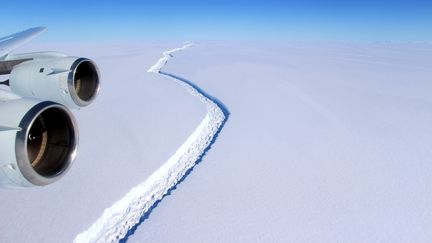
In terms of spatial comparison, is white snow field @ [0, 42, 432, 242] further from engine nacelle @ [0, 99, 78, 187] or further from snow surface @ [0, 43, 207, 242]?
engine nacelle @ [0, 99, 78, 187]

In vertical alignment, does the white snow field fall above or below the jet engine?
below

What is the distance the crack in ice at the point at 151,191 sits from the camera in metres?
3.55

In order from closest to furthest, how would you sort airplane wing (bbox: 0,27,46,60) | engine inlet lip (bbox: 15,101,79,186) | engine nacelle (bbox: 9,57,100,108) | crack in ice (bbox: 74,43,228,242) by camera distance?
engine inlet lip (bbox: 15,101,79,186)
airplane wing (bbox: 0,27,46,60)
engine nacelle (bbox: 9,57,100,108)
crack in ice (bbox: 74,43,228,242)

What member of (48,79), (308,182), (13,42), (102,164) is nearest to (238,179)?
(308,182)

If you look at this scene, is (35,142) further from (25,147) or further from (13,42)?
(13,42)

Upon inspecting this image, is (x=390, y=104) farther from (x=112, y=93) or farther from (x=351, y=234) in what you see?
(x=112, y=93)

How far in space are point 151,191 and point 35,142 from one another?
2470 millimetres

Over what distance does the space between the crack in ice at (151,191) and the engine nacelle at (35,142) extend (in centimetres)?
160

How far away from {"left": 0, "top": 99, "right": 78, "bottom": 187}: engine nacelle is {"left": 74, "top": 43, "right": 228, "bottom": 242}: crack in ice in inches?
63.1

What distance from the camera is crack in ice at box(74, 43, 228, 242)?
11.6ft

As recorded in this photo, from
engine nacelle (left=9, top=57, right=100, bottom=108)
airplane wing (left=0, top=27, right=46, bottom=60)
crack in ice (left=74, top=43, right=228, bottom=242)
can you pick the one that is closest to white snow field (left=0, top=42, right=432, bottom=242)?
crack in ice (left=74, top=43, right=228, bottom=242)

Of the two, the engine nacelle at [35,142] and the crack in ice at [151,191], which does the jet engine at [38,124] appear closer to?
the engine nacelle at [35,142]

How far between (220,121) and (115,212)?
447cm

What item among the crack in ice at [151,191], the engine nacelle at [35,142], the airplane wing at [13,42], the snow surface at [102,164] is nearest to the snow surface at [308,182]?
the crack in ice at [151,191]
